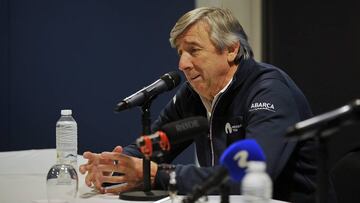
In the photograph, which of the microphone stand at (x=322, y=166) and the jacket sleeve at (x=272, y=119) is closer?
the microphone stand at (x=322, y=166)

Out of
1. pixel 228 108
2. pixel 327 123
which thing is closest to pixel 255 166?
pixel 327 123

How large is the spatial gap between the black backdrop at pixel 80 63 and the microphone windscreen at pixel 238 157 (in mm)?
2827

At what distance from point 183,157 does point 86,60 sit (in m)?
0.90

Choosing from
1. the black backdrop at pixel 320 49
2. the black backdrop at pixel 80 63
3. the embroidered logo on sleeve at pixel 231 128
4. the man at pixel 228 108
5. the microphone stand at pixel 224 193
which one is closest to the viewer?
the microphone stand at pixel 224 193

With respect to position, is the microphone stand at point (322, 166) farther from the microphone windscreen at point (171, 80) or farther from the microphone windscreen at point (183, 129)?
the microphone windscreen at point (171, 80)

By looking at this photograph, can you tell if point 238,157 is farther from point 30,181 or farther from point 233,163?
point 30,181

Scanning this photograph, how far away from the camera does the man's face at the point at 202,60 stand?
2066 millimetres

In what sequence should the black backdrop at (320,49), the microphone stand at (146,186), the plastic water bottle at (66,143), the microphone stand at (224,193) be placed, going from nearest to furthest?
the microphone stand at (224,193) < the microphone stand at (146,186) < the plastic water bottle at (66,143) < the black backdrop at (320,49)

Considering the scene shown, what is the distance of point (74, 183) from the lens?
1800mm

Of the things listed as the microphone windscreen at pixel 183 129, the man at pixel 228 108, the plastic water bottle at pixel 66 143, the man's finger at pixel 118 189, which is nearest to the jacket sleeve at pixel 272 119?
the man at pixel 228 108

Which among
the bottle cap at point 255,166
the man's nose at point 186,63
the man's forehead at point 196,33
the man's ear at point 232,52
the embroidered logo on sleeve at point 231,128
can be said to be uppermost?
the man's forehead at point 196,33

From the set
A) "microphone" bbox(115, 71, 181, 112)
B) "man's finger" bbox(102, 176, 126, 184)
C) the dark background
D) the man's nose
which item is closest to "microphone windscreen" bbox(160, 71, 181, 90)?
"microphone" bbox(115, 71, 181, 112)

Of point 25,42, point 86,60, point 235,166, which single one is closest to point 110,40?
point 86,60

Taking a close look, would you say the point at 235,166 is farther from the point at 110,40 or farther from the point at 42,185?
the point at 110,40
